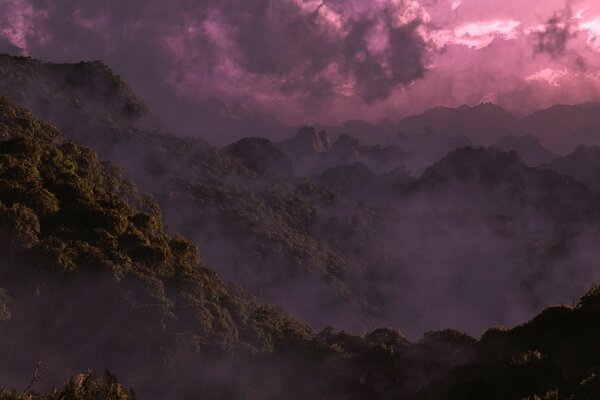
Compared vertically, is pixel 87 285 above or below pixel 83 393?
above

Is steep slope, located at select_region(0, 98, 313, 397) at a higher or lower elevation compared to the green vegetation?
higher

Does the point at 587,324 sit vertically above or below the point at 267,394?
below

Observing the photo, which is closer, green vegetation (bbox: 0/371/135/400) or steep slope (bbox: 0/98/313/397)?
green vegetation (bbox: 0/371/135/400)

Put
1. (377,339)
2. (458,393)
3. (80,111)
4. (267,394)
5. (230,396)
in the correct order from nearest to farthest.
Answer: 1. (458,393)
2. (230,396)
3. (267,394)
4. (377,339)
5. (80,111)

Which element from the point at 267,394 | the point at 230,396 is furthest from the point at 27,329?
the point at 267,394

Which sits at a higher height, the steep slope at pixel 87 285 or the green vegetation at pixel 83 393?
the steep slope at pixel 87 285

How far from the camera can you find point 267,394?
201ft

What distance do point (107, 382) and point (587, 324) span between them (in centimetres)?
2329

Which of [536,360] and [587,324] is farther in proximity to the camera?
[587,324]

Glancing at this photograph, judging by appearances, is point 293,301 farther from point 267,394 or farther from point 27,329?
point 27,329

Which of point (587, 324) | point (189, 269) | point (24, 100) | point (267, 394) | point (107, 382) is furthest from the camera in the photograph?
point (24, 100)

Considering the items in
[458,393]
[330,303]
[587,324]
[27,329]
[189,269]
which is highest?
[330,303]

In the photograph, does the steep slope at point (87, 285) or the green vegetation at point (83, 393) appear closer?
the green vegetation at point (83, 393)

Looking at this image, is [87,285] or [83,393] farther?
[87,285]
